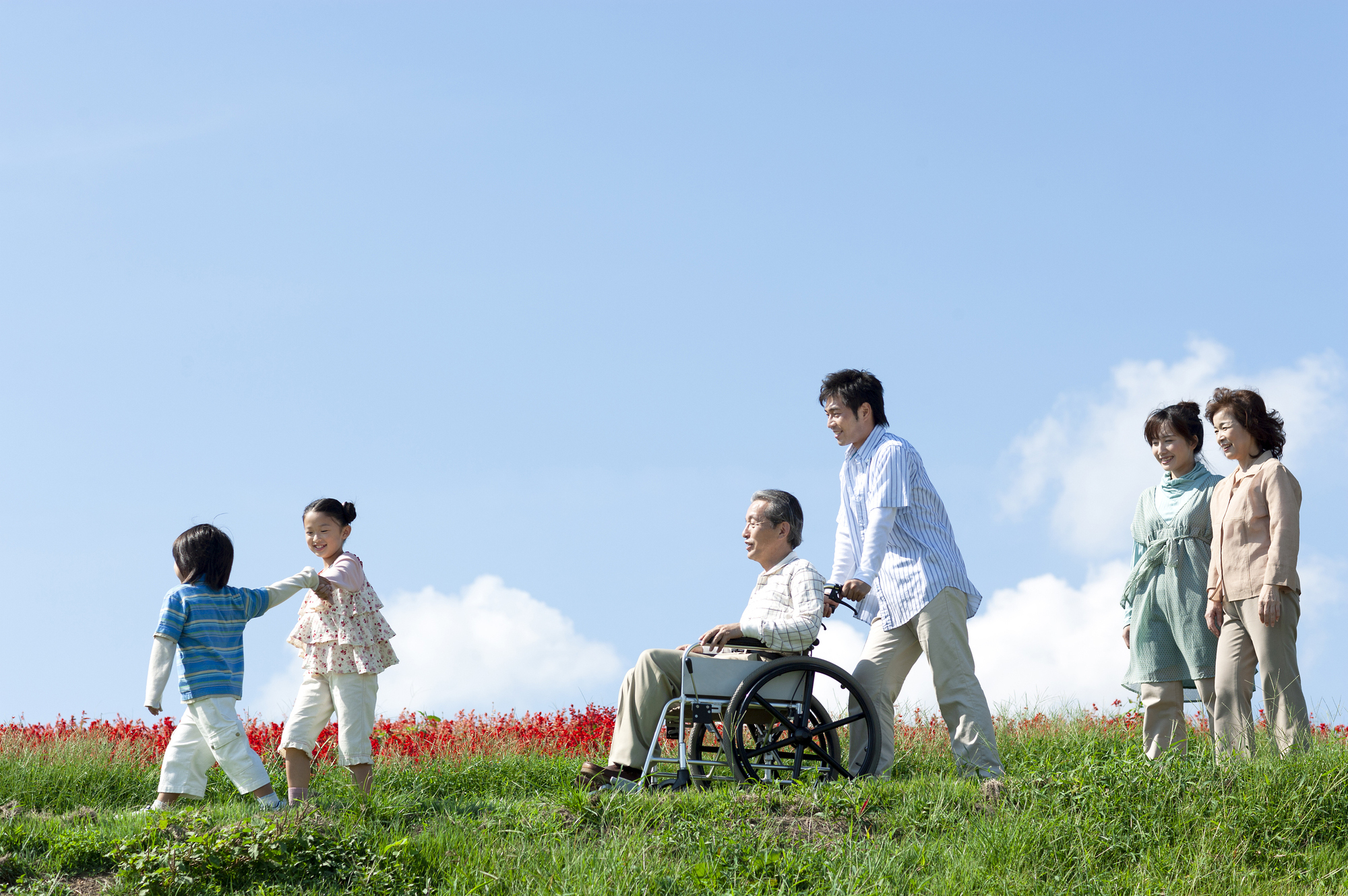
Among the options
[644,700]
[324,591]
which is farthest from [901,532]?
[324,591]

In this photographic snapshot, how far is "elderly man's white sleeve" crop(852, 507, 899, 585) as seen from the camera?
6.28 m

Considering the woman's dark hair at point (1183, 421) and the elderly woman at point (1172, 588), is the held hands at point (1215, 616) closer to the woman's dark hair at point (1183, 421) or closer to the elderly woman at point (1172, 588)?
the elderly woman at point (1172, 588)

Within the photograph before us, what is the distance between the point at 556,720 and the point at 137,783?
2.99 meters

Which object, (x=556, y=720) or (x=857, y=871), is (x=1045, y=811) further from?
(x=556, y=720)

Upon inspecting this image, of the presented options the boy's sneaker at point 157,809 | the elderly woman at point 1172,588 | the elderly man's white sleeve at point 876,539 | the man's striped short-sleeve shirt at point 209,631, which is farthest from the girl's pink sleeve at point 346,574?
Answer: the elderly woman at point 1172,588

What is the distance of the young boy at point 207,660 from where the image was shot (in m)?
6.15

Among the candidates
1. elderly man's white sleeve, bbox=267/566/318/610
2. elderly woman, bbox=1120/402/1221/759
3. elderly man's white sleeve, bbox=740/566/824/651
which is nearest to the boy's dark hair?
elderly man's white sleeve, bbox=267/566/318/610

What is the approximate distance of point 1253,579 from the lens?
6.24 metres

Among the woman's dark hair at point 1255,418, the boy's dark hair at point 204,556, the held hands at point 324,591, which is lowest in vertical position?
the held hands at point 324,591

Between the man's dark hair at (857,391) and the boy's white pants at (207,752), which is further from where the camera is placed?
the man's dark hair at (857,391)

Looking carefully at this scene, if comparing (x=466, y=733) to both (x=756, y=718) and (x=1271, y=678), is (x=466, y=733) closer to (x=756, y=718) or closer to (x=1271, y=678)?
(x=756, y=718)

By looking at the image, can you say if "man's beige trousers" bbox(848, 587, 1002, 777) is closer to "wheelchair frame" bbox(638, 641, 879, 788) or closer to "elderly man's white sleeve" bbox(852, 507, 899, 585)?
"wheelchair frame" bbox(638, 641, 879, 788)

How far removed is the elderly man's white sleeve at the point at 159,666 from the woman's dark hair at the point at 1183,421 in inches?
224

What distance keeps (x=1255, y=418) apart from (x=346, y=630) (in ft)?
16.5
